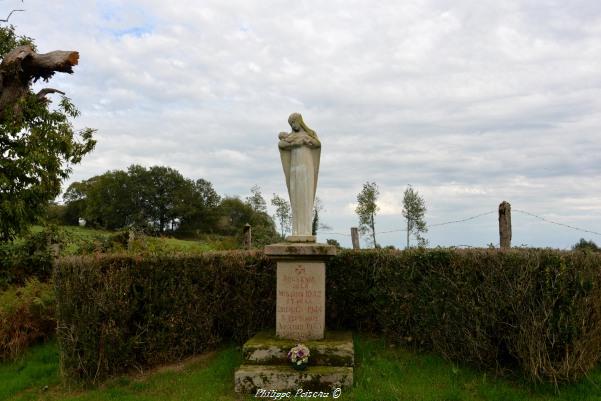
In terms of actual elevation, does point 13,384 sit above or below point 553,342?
below

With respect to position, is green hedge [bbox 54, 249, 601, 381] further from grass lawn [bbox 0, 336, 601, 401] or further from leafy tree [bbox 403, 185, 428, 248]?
leafy tree [bbox 403, 185, 428, 248]

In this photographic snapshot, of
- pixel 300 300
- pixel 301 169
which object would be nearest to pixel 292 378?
pixel 300 300

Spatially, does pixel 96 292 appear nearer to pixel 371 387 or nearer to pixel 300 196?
pixel 300 196

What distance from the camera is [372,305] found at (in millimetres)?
8750

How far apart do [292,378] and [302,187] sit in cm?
304

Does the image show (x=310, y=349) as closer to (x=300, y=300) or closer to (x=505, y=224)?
(x=300, y=300)

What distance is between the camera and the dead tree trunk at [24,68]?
289 inches

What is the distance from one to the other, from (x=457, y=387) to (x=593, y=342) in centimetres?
182

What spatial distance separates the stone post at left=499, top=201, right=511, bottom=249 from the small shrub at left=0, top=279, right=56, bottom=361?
31.6 feet

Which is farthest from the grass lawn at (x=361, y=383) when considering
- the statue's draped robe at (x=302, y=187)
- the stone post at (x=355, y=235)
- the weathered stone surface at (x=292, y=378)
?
the stone post at (x=355, y=235)

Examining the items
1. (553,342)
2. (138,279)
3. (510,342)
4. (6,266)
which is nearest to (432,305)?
(510,342)

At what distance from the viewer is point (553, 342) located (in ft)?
20.3

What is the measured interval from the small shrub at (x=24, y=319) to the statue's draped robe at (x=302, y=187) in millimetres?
5392

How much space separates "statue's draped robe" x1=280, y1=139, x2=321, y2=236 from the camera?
26.7 feet
